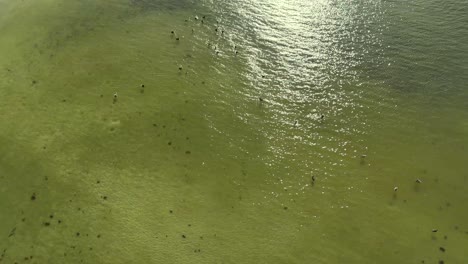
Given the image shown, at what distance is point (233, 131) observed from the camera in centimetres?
2983

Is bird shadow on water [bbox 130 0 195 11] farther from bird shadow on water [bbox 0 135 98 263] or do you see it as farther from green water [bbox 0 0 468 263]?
bird shadow on water [bbox 0 135 98 263]

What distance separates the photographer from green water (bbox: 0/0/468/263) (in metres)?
24.7

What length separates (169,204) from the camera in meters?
25.9

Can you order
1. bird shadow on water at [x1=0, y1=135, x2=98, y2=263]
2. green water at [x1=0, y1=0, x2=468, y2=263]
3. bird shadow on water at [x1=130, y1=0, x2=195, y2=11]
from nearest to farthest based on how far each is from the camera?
bird shadow on water at [x1=0, y1=135, x2=98, y2=263]
green water at [x1=0, y1=0, x2=468, y2=263]
bird shadow on water at [x1=130, y1=0, x2=195, y2=11]

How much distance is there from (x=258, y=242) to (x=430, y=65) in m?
22.4

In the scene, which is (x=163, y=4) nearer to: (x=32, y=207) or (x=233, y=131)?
(x=233, y=131)

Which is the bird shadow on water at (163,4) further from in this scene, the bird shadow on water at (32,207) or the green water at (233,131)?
the bird shadow on water at (32,207)

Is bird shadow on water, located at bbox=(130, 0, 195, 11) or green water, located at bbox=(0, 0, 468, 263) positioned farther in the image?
bird shadow on water, located at bbox=(130, 0, 195, 11)

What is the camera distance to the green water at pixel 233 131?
24656 millimetres

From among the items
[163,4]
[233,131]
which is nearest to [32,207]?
[233,131]

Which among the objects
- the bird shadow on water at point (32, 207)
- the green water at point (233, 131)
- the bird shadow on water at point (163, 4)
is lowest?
the bird shadow on water at point (32, 207)

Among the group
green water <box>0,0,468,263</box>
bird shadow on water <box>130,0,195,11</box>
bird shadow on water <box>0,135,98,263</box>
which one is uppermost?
bird shadow on water <box>130,0,195,11</box>

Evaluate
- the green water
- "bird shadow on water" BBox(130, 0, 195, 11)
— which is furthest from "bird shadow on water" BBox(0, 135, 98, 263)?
"bird shadow on water" BBox(130, 0, 195, 11)

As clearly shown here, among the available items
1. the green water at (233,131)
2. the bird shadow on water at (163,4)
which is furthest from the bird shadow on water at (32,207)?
the bird shadow on water at (163,4)
